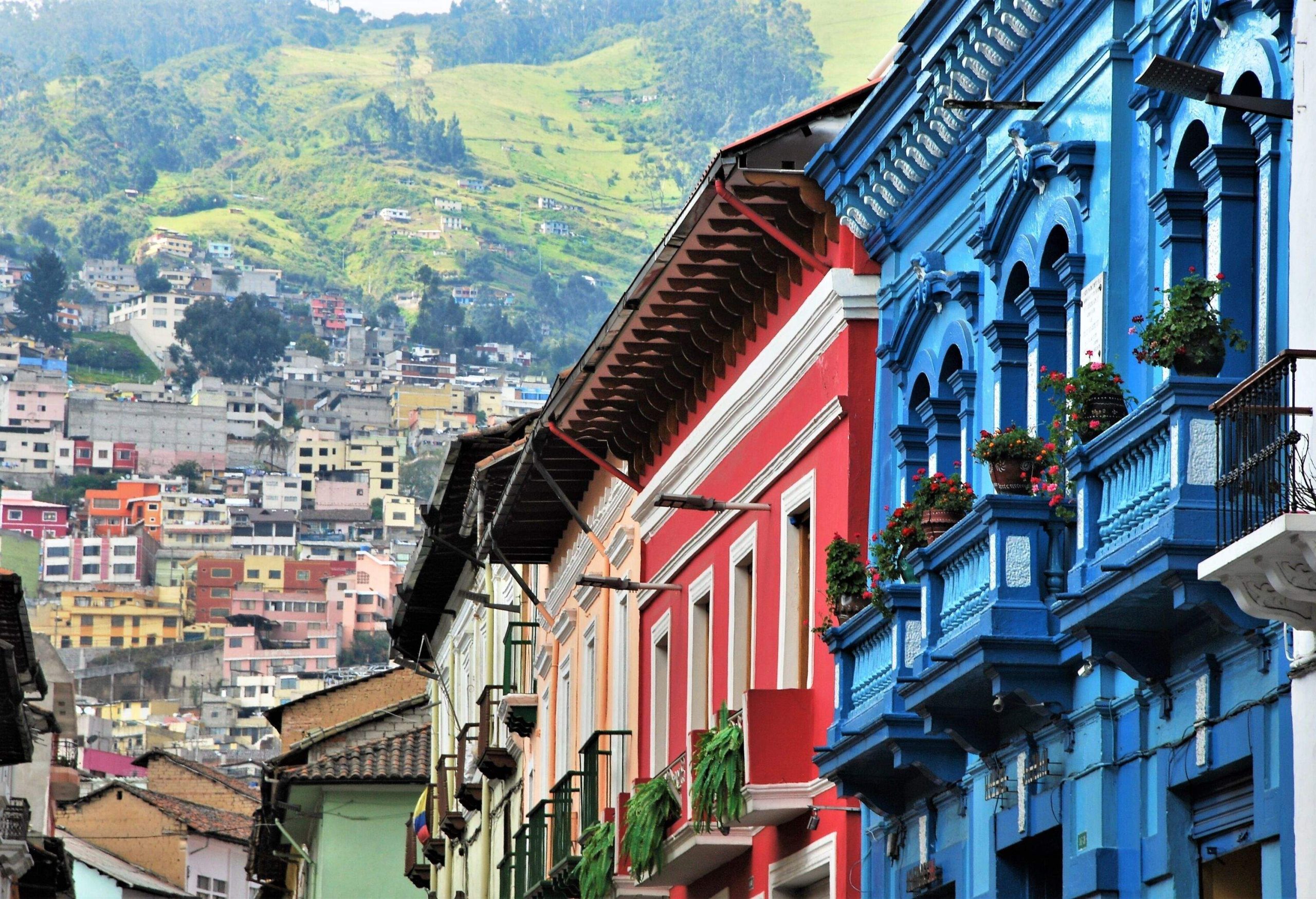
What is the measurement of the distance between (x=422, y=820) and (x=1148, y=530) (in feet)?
127

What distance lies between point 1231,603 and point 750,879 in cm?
1058

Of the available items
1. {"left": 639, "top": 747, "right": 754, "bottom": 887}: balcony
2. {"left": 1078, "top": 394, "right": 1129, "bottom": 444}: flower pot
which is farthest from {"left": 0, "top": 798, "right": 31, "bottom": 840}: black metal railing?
{"left": 1078, "top": 394, "right": 1129, "bottom": 444}: flower pot

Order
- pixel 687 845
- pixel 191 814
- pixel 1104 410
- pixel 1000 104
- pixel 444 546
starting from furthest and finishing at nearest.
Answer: pixel 191 814 < pixel 444 546 < pixel 687 845 < pixel 1000 104 < pixel 1104 410

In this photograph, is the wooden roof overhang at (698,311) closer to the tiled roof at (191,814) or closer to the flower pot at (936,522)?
the flower pot at (936,522)

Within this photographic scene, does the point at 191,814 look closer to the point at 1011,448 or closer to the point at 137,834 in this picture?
the point at 137,834

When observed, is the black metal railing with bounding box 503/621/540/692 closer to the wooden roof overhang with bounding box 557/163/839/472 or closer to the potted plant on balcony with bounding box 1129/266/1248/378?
the wooden roof overhang with bounding box 557/163/839/472

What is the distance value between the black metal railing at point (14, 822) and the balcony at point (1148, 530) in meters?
41.7

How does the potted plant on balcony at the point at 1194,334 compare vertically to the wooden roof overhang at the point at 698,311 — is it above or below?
below

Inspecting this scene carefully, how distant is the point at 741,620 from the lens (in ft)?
71.3

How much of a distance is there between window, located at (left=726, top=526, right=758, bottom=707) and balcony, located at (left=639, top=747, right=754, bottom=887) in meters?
0.66

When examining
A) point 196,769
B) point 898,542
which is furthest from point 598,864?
point 196,769

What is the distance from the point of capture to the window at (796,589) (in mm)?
19562

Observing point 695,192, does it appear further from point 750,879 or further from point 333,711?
point 333,711

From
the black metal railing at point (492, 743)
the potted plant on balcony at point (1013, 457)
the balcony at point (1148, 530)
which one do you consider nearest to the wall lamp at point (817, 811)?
the potted plant on balcony at point (1013, 457)
